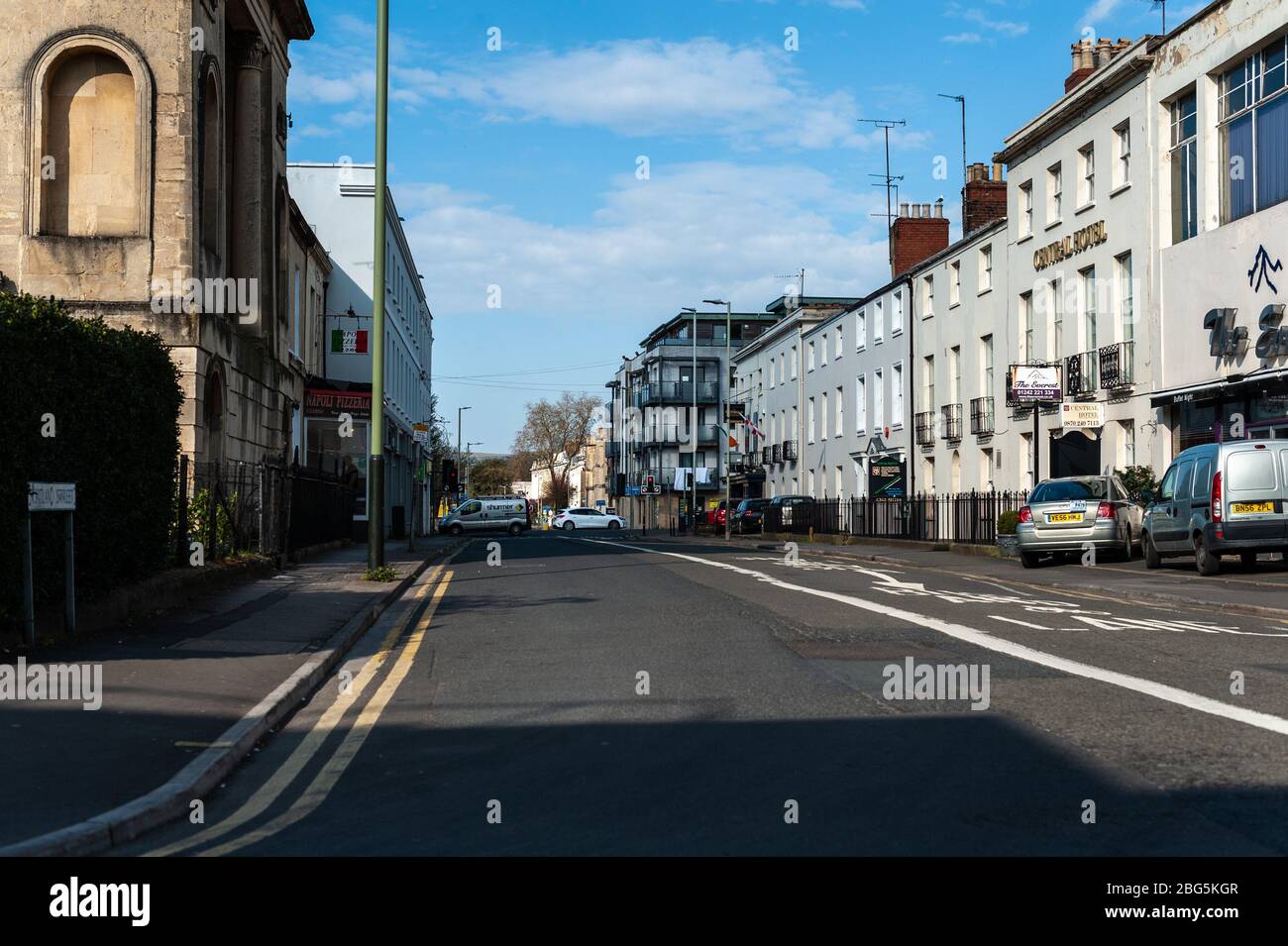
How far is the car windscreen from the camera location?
24.9m

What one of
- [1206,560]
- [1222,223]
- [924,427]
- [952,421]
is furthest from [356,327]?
[1206,560]

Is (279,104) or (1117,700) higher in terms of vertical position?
(279,104)

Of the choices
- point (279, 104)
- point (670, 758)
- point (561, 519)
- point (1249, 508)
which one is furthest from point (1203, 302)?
point (561, 519)

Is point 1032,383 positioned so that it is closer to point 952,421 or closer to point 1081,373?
point 1081,373

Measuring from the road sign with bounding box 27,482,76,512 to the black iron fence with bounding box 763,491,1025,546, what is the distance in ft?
73.7

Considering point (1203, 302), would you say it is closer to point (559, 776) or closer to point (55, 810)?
point (559, 776)

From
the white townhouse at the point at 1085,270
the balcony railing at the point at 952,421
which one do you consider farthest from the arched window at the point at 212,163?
the balcony railing at the point at 952,421

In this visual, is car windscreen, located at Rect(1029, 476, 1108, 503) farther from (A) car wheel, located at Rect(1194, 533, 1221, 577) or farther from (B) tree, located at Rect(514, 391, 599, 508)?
(B) tree, located at Rect(514, 391, 599, 508)

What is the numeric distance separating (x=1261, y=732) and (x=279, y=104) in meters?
28.2

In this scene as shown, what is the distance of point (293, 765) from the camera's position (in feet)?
23.1

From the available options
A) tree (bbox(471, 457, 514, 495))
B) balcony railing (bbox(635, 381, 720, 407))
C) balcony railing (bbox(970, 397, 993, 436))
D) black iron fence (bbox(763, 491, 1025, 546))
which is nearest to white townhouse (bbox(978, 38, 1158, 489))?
balcony railing (bbox(970, 397, 993, 436))

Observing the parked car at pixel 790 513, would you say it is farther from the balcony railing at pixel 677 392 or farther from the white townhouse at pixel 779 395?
the balcony railing at pixel 677 392

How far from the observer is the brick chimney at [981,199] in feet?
142
